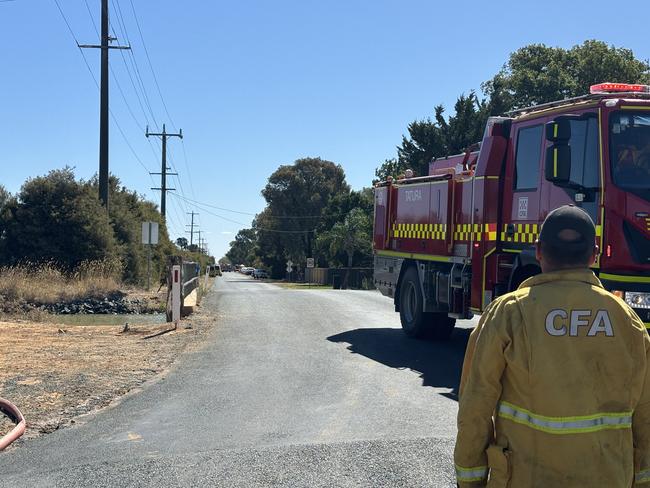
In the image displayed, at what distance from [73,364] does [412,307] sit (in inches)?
238

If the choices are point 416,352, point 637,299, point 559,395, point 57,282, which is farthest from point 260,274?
point 559,395

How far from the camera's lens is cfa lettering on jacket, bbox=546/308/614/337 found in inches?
96.9

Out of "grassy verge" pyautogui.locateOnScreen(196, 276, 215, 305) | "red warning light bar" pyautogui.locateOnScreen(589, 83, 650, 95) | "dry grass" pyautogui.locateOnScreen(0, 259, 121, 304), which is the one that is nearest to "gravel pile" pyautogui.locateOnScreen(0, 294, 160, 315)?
"dry grass" pyautogui.locateOnScreen(0, 259, 121, 304)

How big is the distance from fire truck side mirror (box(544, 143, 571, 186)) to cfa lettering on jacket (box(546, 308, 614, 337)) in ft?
18.8

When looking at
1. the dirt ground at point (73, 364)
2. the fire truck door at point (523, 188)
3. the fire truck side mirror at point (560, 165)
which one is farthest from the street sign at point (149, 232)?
the fire truck side mirror at point (560, 165)

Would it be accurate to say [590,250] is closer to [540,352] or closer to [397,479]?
[540,352]

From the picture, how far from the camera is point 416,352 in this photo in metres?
11.1

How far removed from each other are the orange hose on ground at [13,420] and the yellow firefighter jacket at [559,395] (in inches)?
195

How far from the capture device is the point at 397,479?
494cm

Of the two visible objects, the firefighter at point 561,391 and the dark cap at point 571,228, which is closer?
the firefighter at point 561,391

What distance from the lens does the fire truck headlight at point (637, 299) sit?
7.39 meters

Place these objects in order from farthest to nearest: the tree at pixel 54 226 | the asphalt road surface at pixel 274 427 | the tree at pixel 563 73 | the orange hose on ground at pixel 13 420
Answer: the tree at pixel 563 73 → the tree at pixel 54 226 → the orange hose on ground at pixel 13 420 → the asphalt road surface at pixel 274 427

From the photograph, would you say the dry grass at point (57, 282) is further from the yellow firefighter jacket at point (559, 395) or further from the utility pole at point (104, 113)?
the yellow firefighter jacket at point (559, 395)

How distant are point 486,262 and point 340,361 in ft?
8.58
